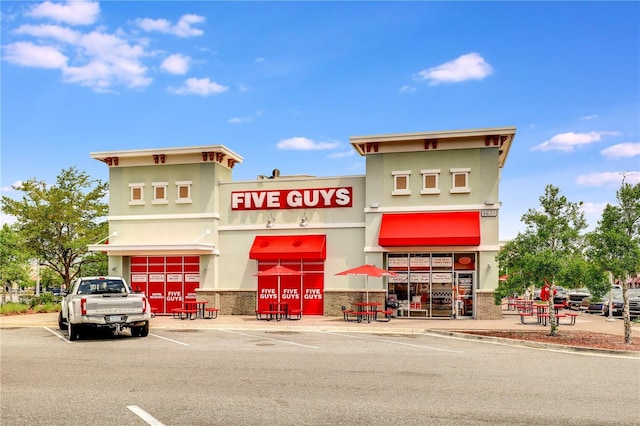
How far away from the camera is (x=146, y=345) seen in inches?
700

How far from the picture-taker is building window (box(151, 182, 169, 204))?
3166 centimetres

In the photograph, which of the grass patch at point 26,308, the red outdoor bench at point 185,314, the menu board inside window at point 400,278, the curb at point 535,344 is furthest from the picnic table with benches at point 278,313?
the grass patch at point 26,308

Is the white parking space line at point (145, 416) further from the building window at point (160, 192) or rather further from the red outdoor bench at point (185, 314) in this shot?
the building window at point (160, 192)

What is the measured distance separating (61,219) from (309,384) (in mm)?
28640

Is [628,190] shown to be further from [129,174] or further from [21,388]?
[129,174]

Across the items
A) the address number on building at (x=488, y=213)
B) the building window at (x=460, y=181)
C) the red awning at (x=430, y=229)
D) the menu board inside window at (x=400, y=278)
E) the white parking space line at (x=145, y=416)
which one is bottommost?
the white parking space line at (x=145, y=416)

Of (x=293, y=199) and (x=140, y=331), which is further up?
(x=293, y=199)

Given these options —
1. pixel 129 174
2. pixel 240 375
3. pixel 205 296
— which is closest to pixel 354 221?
pixel 205 296

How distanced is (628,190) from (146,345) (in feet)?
49.7

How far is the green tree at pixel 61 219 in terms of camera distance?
35.4 m

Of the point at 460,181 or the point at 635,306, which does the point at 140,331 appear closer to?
the point at 460,181

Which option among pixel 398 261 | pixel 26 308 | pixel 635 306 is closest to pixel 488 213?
pixel 398 261

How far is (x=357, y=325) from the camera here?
24.0 meters

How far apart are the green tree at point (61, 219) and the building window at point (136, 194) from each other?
5325mm
